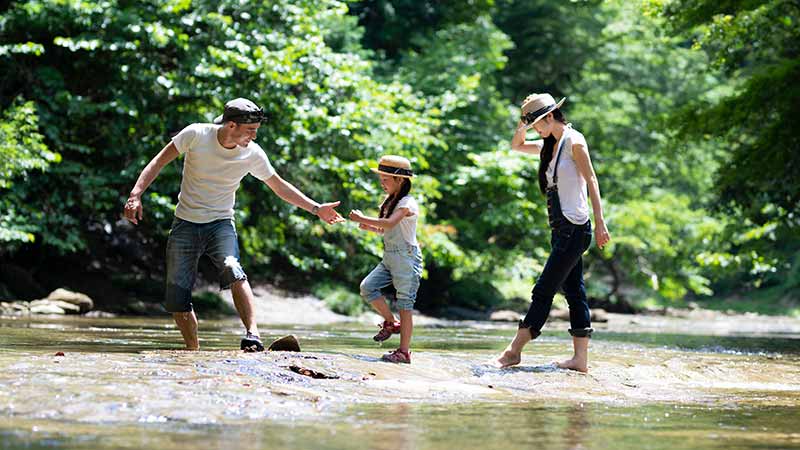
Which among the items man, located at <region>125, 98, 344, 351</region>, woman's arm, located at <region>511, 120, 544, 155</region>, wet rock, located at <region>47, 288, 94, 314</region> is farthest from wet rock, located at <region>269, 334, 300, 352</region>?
wet rock, located at <region>47, 288, 94, 314</region>

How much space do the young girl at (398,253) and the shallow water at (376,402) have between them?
30cm

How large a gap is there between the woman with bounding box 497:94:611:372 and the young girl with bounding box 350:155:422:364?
2.81 ft

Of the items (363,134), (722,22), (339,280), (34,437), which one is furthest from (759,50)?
(34,437)

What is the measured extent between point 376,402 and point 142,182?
2.65 m

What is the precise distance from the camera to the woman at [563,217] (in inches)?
335

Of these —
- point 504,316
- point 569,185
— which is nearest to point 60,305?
point 569,185

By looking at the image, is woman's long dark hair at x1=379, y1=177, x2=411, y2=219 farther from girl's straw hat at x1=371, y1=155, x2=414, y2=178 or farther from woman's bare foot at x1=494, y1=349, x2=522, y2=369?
woman's bare foot at x1=494, y1=349, x2=522, y2=369

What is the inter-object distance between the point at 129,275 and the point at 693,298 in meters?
30.5

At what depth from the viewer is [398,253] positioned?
8523 mm

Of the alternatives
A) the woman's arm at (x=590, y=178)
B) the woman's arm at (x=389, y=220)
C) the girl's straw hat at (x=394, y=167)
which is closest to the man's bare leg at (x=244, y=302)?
the woman's arm at (x=389, y=220)

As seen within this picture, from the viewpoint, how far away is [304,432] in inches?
215

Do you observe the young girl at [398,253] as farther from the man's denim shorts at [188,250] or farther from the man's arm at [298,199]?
the man's denim shorts at [188,250]

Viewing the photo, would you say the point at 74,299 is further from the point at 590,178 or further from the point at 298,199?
the point at 590,178

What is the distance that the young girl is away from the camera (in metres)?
8.35
